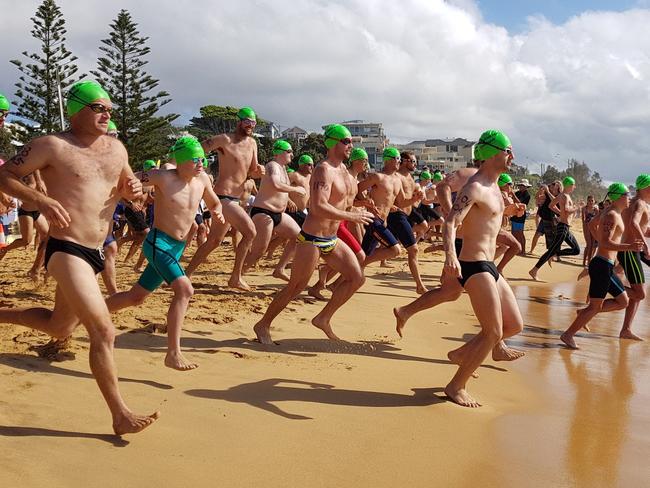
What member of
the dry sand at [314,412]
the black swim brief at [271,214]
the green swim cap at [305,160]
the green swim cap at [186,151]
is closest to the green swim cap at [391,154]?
the black swim brief at [271,214]

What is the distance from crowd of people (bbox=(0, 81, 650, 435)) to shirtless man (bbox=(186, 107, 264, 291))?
0.05 feet

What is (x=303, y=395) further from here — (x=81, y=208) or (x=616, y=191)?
(x=616, y=191)

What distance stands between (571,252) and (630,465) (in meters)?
10.9

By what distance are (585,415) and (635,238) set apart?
3243 millimetres

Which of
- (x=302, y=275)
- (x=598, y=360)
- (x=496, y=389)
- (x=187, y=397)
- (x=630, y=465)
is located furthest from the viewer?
(x=598, y=360)

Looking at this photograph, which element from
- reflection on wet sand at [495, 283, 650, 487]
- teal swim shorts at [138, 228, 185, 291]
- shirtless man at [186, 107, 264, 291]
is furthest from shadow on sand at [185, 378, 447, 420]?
shirtless man at [186, 107, 264, 291]

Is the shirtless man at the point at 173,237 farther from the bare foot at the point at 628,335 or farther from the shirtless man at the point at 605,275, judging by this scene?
the bare foot at the point at 628,335

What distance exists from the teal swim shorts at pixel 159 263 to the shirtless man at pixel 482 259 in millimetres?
2029

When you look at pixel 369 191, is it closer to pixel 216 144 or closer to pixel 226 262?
pixel 216 144

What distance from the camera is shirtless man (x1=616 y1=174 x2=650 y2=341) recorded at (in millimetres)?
7402

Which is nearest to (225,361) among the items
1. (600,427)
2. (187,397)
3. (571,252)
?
(187,397)

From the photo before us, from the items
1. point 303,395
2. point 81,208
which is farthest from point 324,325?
point 81,208

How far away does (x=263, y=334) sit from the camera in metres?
6.14

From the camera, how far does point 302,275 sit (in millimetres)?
5988
